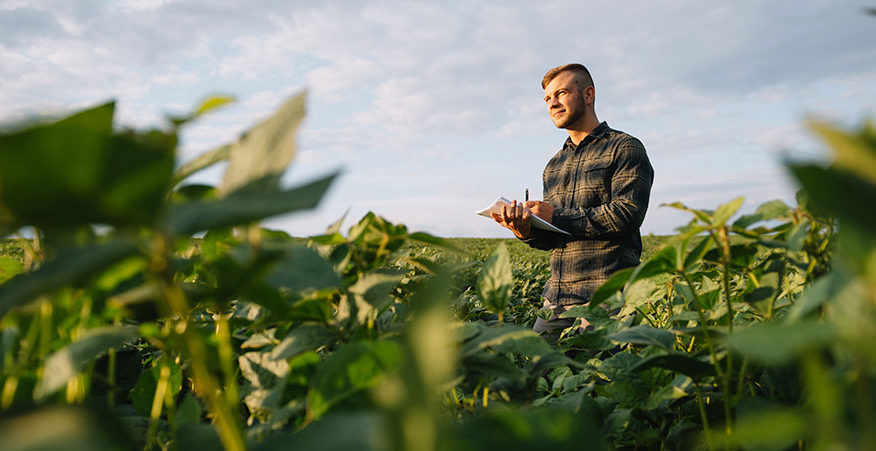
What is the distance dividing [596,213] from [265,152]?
137 inches

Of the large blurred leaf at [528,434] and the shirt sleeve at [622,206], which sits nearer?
the large blurred leaf at [528,434]

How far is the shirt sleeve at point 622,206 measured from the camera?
3.65m

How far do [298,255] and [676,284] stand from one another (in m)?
1.05

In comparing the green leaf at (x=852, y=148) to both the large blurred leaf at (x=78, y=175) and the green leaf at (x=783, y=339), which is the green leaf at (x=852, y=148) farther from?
the large blurred leaf at (x=78, y=175)

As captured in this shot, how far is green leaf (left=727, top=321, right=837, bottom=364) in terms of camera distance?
0.31 meters

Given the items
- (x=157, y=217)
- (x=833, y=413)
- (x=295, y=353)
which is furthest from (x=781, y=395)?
(x=157, y=217)

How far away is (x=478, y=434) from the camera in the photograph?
35 centimetres

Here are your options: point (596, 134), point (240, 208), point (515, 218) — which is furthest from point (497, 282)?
point (596, 134)

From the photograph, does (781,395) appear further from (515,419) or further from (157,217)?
(157,217)

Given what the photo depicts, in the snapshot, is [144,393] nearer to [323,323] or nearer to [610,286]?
[323,323]

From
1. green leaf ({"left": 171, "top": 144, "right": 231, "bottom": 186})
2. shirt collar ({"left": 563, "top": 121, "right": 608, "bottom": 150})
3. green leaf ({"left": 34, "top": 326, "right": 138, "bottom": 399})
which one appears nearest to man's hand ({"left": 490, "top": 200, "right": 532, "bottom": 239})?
shirt collar ({"left": 563, "top": 121, "right": 608, "bottom": 150})

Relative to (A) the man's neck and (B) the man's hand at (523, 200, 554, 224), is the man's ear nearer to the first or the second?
(A) the man's neck

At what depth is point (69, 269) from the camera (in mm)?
356

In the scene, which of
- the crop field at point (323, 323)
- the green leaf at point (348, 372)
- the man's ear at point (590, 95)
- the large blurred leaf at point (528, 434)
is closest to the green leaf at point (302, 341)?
the crop field at point (323, 323)
